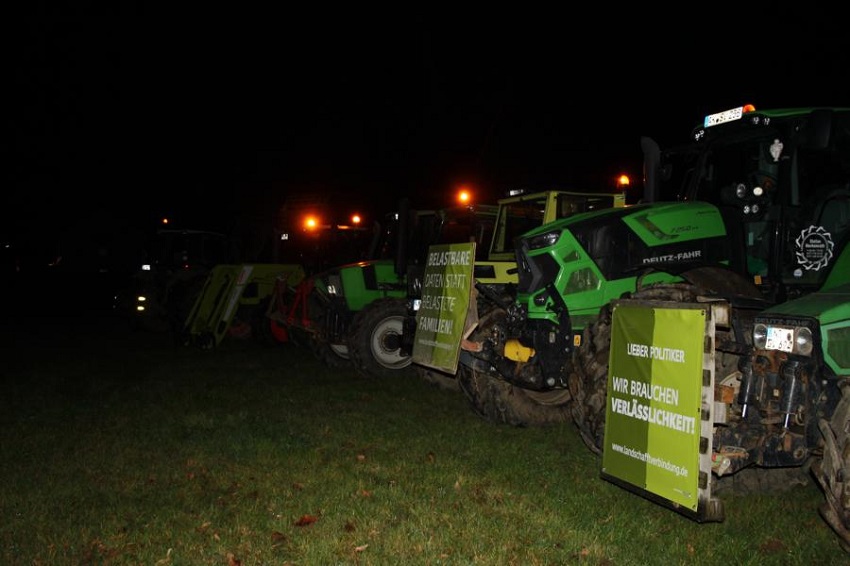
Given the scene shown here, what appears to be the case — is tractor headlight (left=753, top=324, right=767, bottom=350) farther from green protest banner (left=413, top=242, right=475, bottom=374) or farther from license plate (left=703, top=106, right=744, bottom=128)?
green protest banner (left=413, top=242, right=475, bottom=374)

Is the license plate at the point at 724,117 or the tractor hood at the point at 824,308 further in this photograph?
the license plate at the point at 724,117

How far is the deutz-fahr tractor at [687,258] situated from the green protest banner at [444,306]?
21 cm

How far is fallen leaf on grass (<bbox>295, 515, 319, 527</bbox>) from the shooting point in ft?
16.0

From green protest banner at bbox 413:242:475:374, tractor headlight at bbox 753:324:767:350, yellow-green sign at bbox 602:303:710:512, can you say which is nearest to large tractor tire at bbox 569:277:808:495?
yellow-green sign at bbox 602:303:710:512

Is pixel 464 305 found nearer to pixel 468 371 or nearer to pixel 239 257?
pixel 468 371

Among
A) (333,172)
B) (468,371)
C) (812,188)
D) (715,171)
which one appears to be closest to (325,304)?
(468,371)

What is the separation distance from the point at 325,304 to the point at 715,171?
21.2 ft

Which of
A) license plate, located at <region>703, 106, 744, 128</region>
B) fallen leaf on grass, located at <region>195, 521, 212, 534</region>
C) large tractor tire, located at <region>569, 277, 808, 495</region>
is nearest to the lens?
fallen leaf on grass, located at <region>195, 521, 212, 534</region>

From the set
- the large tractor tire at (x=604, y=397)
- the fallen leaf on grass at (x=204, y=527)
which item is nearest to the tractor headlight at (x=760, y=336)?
the large tractor tire at (x=604, y=397)

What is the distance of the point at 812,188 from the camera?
6.04m

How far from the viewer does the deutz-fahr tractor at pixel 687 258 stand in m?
5.25

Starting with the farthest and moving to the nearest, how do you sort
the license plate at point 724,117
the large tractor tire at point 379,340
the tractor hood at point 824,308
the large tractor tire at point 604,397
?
1. the large tractor tire at point 379,340
2. the license plate at point 724,117
3. the large tractor tire at point 604,397
4. the tractor hood at point 824,308

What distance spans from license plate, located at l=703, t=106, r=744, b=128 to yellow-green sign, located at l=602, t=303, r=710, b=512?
2.48 meters

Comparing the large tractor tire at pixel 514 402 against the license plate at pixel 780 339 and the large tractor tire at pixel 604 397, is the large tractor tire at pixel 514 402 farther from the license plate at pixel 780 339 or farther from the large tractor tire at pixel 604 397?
the license plate at pixel 780 339
